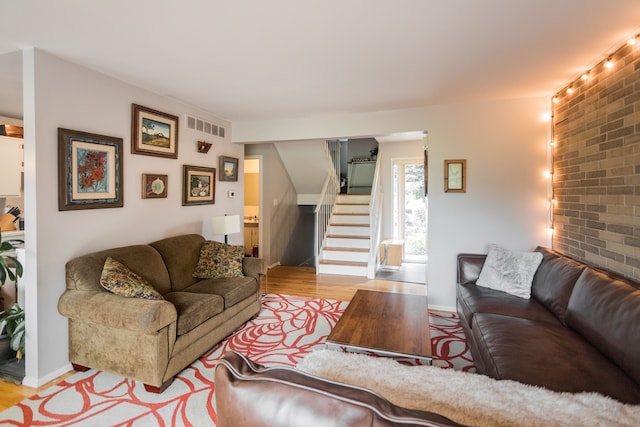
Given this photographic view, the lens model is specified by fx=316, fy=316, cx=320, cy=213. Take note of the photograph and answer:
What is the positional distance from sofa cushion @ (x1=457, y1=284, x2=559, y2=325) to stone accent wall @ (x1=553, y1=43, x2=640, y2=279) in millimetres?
602

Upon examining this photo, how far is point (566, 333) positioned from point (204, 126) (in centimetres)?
423

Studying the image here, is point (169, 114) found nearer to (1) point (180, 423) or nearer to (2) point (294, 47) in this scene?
(2) point (294, 47)

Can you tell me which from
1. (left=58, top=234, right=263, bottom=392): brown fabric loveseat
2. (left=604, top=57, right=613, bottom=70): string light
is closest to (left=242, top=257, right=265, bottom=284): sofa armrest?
(left=58, top=234, right=263, bottom=392): brown fabric loveseat

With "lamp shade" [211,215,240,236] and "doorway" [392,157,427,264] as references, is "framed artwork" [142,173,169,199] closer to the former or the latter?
"lamp shade" [211,215,240,236]

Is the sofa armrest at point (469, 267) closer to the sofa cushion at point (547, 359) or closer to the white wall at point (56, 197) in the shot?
the sofa cushion at point (547, 359)

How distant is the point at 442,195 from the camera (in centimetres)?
390

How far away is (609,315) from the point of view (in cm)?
191

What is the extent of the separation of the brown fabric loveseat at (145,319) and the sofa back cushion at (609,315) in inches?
108

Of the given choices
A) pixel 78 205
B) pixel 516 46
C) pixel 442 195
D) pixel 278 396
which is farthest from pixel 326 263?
pixel 278 396

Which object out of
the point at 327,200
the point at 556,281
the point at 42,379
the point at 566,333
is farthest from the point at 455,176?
the point at 42,379

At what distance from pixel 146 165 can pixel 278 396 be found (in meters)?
3.26

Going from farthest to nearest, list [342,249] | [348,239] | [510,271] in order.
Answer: [348,239], [342,249], [510,271]

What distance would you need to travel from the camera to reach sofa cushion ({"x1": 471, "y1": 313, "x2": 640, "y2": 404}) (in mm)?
1549

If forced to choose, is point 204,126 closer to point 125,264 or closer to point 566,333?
point 125,264
